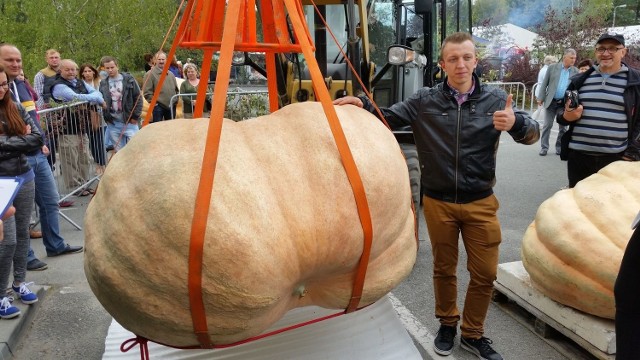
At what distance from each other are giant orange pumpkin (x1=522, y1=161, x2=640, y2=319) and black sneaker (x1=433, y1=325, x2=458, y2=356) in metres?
0.72

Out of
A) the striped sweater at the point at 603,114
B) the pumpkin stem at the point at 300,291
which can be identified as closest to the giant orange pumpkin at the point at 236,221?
the pumpkin stem at the point at 300,291

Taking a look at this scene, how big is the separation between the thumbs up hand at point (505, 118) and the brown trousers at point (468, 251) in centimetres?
51

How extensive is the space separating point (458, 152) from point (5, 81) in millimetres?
3381

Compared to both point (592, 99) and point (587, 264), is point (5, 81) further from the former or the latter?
point (592, 99)

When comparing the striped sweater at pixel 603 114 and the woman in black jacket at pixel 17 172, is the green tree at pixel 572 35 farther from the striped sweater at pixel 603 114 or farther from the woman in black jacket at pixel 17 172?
the woman in black jacket at pixel 17 172

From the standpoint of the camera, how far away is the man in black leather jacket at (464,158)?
3141 millimetres

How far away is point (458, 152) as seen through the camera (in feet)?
10.5

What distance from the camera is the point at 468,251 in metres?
3.30

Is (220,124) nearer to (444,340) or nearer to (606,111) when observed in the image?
(444,340)

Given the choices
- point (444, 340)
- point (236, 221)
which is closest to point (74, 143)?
point (444, 340)

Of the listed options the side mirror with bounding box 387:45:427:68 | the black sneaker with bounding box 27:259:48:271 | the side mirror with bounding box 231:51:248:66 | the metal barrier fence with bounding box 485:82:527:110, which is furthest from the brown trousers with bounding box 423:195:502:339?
the metal barrier fence with bounding box 485:82:527:110

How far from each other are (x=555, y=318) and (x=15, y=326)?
12.7ft

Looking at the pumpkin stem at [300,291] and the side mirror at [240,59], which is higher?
the side mirror at [240,59]

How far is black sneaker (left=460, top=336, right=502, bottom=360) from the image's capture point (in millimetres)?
3340
